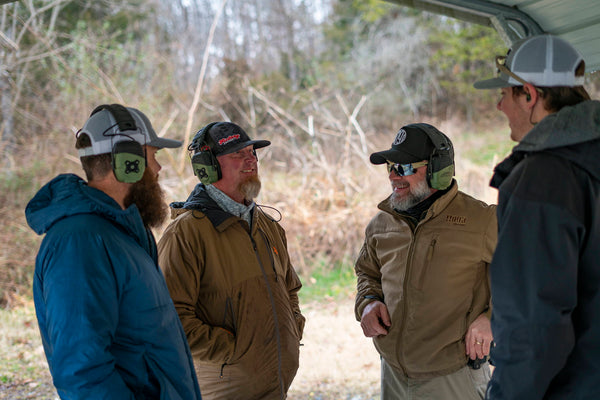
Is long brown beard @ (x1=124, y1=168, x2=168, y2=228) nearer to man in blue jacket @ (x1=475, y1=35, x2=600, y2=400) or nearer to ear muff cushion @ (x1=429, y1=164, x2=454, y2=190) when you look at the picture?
man in blue jacket @ (x1=475, y1=35, x2=600, y2=400)

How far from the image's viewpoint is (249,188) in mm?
2982

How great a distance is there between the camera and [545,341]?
1493 mm

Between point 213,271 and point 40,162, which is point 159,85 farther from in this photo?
point 213,271

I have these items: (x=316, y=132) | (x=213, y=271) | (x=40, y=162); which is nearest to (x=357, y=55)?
(x=316, y=132)

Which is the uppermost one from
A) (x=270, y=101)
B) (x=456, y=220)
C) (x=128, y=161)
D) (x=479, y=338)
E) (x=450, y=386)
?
(x=270, y=101)

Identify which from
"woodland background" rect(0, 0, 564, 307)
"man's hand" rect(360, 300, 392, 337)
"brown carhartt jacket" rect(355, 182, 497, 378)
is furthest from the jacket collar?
"woodland background" rect(0, 0, 564, 307)

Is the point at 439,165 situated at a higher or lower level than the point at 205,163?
lower

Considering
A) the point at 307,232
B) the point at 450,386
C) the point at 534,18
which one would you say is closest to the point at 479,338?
the point at 450,386

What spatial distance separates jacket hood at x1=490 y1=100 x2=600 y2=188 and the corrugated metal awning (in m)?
2.38

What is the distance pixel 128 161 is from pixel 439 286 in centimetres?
163

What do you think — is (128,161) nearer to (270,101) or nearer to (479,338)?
(479,338)

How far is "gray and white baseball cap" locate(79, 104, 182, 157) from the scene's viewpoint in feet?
6.34

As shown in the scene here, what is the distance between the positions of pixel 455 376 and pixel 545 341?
1.20 m

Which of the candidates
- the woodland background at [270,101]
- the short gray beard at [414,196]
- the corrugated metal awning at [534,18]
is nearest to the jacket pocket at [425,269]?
the short gray beard at [414,196]
